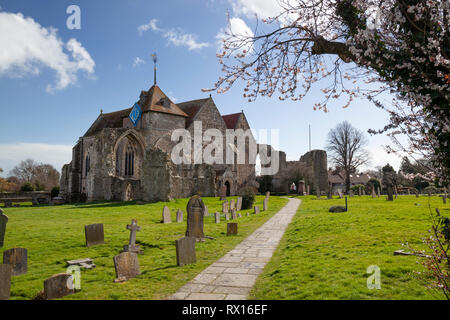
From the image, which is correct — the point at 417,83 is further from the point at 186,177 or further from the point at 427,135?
the point at 186,177

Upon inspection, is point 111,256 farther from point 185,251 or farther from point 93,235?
point 185,251

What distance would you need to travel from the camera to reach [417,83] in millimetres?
3713

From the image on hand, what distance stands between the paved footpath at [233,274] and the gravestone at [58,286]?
1.74 m

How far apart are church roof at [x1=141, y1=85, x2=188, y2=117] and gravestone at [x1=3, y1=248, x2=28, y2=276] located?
2434 centimetres

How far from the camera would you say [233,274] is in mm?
5562

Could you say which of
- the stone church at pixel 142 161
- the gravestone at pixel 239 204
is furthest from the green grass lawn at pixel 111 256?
the stone church at pixel 142 161

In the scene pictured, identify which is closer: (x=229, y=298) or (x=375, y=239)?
(x=229, y=298)

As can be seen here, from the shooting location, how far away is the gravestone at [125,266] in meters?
5.31

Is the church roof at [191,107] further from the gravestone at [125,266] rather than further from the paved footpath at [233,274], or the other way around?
the gravestone at [125,266]

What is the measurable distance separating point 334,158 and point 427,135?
4086cm

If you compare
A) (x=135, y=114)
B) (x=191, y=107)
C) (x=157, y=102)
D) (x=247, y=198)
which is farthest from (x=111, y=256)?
(x=191, y=107)

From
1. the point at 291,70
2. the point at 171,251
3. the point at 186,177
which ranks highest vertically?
the point at 291,70
